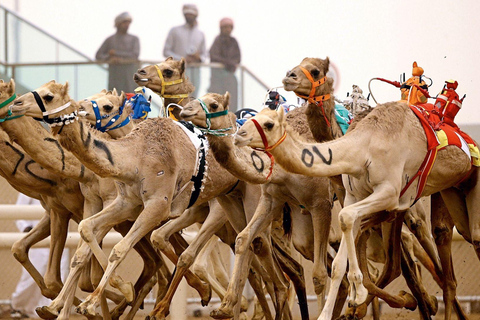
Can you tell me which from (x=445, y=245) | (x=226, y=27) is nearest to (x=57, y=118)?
(x=445, y=245)

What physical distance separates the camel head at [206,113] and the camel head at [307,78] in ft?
2.14

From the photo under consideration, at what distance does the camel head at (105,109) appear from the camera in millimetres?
8406

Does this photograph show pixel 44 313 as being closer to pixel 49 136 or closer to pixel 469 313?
pixel 49 136

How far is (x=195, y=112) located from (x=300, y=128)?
4.49ft

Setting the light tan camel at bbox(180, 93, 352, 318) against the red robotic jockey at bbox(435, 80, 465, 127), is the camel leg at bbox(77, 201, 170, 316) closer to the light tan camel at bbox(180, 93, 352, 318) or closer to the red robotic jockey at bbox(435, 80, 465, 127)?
the light tan camel at bbox(180, 93, 352, 318)

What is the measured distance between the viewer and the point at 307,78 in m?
8.05

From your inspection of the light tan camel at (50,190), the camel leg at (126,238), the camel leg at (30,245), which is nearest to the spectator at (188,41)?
the camel leg at (30,245)

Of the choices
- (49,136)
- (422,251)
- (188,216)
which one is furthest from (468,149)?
(49,136)

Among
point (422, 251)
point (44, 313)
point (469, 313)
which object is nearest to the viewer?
point (44, 313)

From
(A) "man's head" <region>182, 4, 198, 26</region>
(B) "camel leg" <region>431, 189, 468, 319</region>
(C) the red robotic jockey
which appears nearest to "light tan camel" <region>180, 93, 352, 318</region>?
(C) the red robotic jockey

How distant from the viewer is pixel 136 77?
9133 mm

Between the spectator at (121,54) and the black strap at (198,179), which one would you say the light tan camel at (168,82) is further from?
the spectator at (121,54)

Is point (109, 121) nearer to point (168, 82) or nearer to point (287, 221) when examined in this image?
point (168, 82)

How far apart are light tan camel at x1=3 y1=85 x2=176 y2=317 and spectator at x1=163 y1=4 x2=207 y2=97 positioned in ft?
14.8
